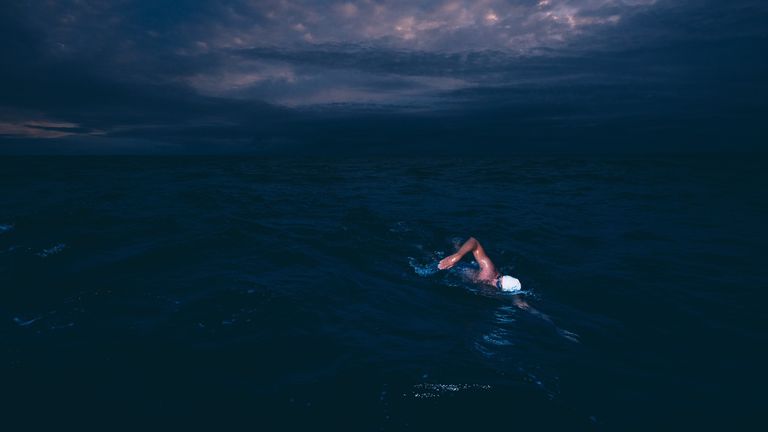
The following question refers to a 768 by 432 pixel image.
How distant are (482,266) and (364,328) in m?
3.72

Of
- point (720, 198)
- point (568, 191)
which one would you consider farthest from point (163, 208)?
point (720, 198)

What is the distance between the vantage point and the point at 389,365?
4.95 metres

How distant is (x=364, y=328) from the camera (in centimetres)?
607

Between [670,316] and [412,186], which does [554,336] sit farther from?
[412,186]

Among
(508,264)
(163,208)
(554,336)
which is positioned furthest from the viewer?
(163,208)

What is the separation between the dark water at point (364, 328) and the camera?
419 centimetres

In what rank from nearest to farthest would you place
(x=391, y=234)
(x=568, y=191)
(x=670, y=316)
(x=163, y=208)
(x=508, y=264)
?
(x=670, y=316) → (x=508, y=264) → (x=391, y=234) → (x=163, y=208) → (x=568, y=191)

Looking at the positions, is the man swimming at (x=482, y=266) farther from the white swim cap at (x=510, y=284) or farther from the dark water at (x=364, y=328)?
the dark water at (x=364, y=328)

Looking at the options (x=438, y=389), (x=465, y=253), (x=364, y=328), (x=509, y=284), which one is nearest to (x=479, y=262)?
(x=465, y=253)

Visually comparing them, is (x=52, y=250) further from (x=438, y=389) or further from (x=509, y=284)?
(x=509, y=284)

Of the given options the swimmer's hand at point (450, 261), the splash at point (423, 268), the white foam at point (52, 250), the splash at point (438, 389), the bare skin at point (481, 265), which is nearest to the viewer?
the splash at point (438, 389)

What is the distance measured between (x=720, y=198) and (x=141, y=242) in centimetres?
3261

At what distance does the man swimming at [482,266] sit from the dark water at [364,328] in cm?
32

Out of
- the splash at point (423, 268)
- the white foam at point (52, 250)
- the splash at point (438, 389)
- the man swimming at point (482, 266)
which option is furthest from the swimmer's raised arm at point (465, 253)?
the white foam at point (52, 250)
